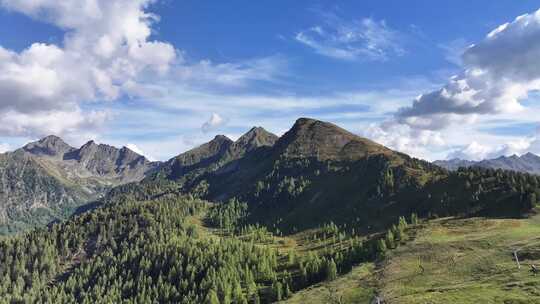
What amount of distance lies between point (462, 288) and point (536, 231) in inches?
3033

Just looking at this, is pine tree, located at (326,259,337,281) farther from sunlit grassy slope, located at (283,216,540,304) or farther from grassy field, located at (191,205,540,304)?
sunlit grassy slope, located at (283,216,540,304)

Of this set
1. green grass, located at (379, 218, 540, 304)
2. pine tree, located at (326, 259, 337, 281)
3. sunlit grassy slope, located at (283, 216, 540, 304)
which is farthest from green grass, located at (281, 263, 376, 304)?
green grass, located at (379, 218, 540, 304)

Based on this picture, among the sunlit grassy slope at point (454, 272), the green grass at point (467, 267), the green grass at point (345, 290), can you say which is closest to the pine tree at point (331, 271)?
the green grass at point (345, 290)

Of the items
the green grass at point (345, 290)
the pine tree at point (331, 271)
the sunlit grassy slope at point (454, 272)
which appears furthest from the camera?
the pine tree at point (331, 271)

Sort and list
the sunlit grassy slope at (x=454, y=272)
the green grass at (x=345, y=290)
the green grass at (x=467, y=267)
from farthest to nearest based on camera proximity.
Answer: the green grass at (x=345, y=290) → the sunlit grassy slope at (x=454, y=272) → the green grass at (x=467, y=267)

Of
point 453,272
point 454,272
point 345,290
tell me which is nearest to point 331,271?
point 345,290

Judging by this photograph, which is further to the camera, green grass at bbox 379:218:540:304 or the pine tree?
the pine tree

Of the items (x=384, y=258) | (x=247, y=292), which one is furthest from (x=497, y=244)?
(x=247, y=292)

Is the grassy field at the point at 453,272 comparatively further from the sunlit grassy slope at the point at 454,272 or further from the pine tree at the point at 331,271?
the pine tree at the point at 331,271

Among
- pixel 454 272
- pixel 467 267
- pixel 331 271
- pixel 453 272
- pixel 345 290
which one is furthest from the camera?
pixel 331 271

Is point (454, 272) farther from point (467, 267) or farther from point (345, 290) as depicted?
point (345, 290)

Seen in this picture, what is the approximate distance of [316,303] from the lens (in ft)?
495

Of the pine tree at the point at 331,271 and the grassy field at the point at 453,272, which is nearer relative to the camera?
the grassy field at the point at 453,272

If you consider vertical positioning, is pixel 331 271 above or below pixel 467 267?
below
